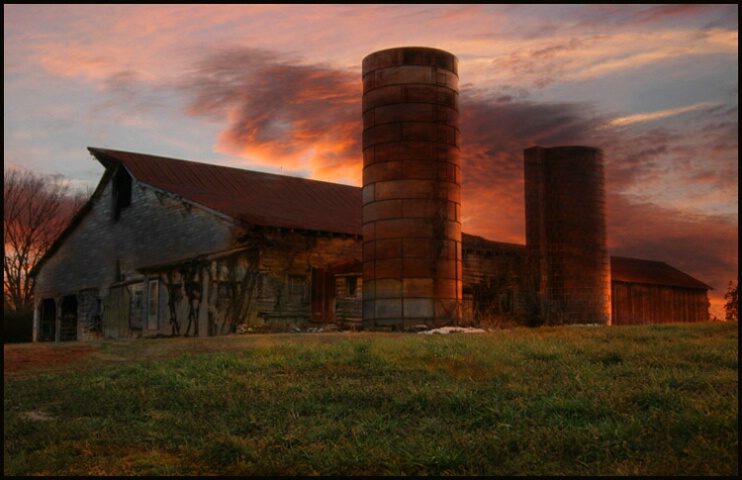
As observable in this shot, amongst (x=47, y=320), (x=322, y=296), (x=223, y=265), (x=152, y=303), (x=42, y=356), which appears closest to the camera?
(x=42, y=356)

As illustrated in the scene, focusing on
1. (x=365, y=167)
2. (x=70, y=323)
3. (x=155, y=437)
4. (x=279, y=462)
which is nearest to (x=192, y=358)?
(x=155, y=437)

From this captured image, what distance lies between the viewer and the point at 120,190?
113 ft

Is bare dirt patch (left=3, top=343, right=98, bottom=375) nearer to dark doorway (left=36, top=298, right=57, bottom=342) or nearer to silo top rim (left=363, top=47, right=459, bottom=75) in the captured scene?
silo top rim (left=363, top=47, right=459, bottom=75)

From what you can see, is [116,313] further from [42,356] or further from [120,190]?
[42,356]

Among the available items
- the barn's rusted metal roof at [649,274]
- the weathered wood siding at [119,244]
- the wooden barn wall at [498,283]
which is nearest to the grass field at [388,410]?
the weathered wood siding at [119,244]

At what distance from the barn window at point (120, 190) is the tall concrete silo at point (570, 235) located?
57.2 ft

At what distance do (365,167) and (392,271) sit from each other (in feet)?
11.0

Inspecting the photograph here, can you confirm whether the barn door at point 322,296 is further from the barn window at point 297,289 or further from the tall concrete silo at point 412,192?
the tall concrete silo at point 412,192

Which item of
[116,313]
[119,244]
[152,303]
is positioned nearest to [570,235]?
[152,303]

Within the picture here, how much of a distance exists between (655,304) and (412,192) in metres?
24.2

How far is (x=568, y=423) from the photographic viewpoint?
860 centimetres

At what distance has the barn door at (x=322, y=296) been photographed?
28.2 m

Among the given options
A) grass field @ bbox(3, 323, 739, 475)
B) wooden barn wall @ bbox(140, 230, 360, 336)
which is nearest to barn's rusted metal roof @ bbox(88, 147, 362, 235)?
wooden barn wall @ bbox(140, 230, 360, 336)

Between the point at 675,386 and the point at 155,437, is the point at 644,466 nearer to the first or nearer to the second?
the point at 675,386
